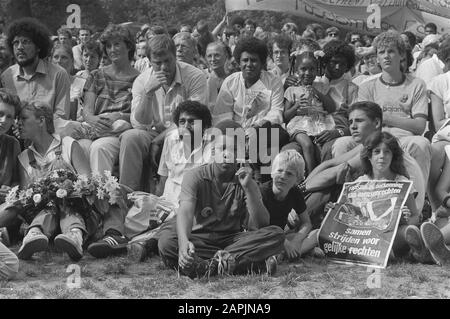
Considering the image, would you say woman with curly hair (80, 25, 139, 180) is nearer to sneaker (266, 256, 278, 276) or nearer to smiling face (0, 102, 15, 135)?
smiling face (0, 102, 15, 135)

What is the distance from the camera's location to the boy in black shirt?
19.5ft

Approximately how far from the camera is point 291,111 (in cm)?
729

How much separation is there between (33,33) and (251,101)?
209cm

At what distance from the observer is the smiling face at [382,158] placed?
6035 mm

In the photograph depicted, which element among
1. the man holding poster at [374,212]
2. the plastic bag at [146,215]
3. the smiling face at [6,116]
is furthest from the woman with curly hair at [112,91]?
the man holding poster at [374,212]

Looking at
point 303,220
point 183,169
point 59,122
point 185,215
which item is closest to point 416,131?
point 303,220

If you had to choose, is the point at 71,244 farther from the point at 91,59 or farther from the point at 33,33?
the point at 91,59

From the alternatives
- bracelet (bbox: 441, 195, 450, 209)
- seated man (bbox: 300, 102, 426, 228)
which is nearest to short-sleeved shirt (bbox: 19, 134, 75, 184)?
seated man (bbox: 300, 102, 426, 228)

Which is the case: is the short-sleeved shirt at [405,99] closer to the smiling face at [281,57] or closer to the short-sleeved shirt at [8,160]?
the smiling face at [281,57]

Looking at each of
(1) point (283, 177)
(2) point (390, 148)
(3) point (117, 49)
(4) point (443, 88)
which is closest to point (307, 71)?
(4) point (443, 88)

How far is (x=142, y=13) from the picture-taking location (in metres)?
30.2

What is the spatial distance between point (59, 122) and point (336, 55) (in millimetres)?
2627

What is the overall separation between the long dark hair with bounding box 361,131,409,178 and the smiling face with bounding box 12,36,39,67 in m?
3.20

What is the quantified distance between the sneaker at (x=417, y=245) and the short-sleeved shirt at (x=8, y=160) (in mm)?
3179
